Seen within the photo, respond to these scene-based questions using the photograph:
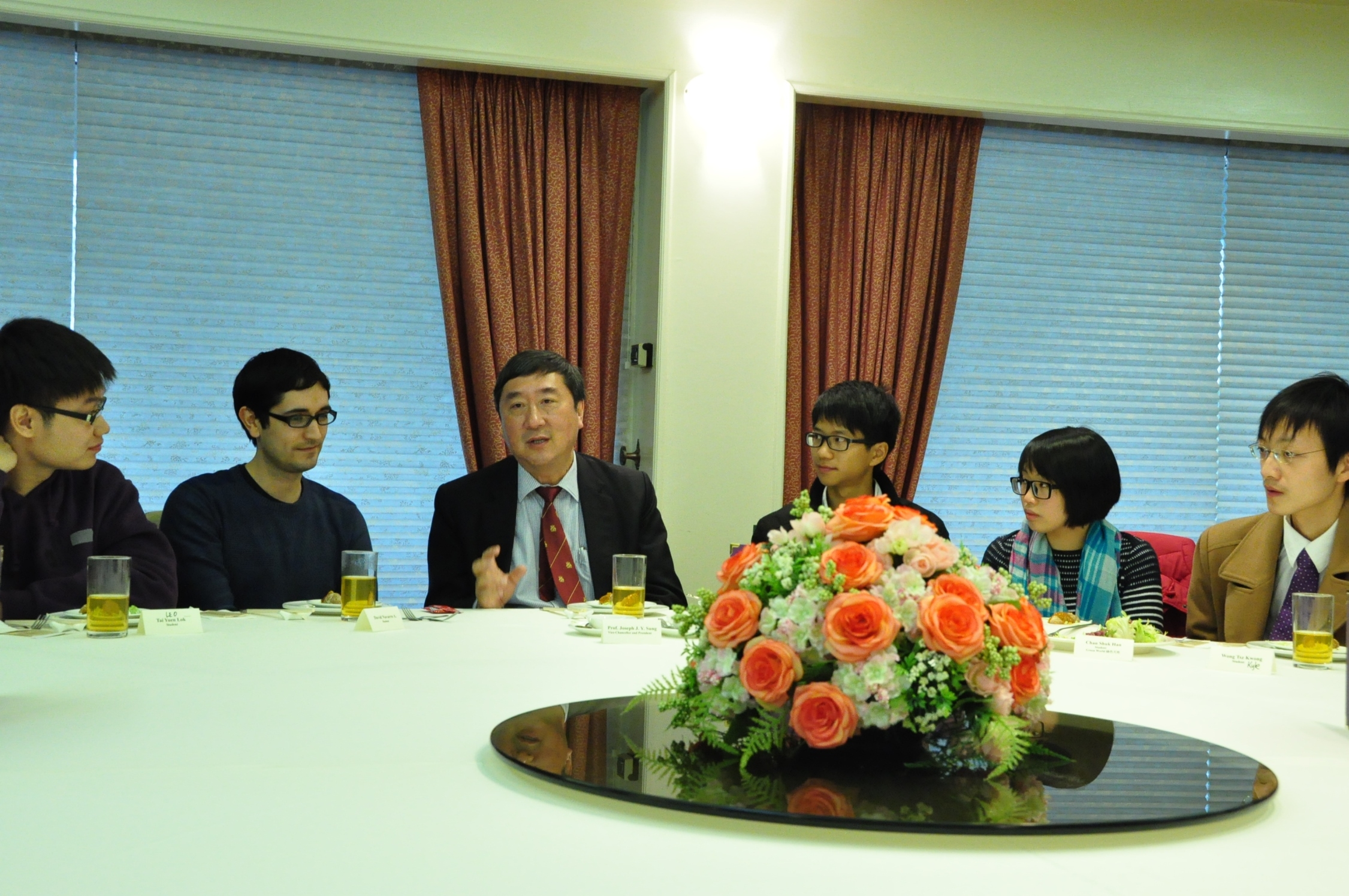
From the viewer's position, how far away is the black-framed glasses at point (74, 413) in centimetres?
283

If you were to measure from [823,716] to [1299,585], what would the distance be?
7.35 feet

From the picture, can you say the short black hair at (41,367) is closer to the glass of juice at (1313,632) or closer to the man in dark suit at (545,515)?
the man in dark suit at (545,515)

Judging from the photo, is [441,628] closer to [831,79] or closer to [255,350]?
[255,350]

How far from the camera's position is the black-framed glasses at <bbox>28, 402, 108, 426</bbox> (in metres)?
2.83

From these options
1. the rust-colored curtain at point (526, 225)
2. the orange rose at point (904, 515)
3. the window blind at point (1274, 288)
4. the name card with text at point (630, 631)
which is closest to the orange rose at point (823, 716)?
the orange rose at point (904, 515)

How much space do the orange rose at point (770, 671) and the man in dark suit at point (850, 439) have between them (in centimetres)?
265

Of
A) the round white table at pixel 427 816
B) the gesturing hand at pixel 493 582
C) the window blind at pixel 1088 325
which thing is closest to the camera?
the round white table at pixel 427 816

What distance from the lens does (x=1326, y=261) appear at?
5.48 m

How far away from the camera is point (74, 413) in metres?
2.86

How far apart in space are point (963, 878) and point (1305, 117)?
201 inches

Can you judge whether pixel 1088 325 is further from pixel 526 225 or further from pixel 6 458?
pixel 6 458

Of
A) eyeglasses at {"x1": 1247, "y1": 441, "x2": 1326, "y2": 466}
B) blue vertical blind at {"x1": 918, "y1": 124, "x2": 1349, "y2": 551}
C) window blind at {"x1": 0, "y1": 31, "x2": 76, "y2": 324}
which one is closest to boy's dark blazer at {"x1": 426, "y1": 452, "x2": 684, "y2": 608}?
eyeglasses at {"x1": 1247, "y1": 441, "x2": 1326, "y2": 466}

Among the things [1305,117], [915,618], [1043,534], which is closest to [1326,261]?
[1305,117]

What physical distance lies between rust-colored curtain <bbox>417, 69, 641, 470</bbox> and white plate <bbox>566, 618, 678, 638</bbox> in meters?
2.22
